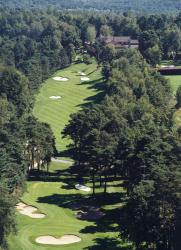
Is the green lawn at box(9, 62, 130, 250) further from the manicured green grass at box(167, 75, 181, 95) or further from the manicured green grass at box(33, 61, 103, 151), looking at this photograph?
the manicured green grass at box(167, 75, 181, 95)

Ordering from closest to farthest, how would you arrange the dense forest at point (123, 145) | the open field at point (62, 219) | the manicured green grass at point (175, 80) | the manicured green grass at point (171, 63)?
the dense forest at point (123, 145) < the open field at point (62, 219) < the manicured green grass at point (175, 80) < the manicured green grass at point (171, 63)

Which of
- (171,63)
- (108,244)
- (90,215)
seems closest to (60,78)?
(171,63)

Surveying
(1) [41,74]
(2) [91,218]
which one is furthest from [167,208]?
(1) [41,74]

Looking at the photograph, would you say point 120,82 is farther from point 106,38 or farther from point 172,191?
point 106,38

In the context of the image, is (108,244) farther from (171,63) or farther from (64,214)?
(171,63)

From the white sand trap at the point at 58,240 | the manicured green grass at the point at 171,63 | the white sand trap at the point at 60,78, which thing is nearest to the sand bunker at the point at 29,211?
the white sand trap at the point at 58,240

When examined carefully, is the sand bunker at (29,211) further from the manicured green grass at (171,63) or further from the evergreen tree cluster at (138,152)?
the manicured green grass at (171,63)

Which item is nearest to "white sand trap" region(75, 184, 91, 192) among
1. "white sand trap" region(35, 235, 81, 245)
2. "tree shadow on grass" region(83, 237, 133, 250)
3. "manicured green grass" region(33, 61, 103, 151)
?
"white sand trap" region(35, 235, 81, 245)
